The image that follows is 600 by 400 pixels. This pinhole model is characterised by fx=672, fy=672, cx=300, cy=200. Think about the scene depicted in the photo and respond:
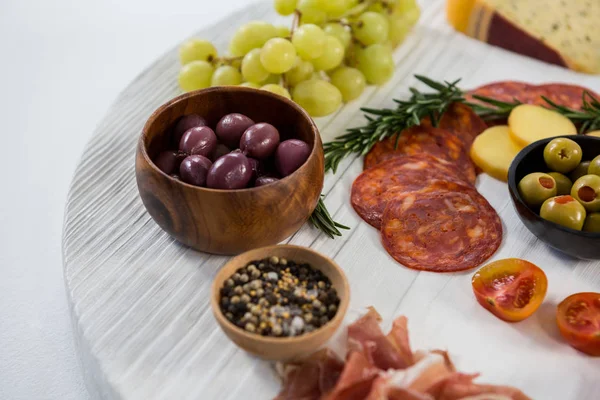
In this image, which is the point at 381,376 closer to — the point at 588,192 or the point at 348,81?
the point at 588,192

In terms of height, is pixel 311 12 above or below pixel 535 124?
above

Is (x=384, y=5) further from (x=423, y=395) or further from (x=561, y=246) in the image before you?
(x=423, y=395)

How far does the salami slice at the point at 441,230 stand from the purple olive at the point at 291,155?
24cm

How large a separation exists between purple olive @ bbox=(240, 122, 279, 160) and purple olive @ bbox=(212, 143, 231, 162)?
0.05 metres

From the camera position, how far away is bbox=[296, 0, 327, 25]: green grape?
5.88 ft

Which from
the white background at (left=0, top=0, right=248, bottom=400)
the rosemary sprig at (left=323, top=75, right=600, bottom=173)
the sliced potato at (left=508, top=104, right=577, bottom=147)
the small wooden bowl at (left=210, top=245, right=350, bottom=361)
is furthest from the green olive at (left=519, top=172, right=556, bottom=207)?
the white background at (left=0, top=0, right=248, bottom=400)

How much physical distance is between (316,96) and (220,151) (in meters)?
0.42

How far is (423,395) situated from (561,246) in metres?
0.51

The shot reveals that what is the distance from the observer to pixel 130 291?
131 cm

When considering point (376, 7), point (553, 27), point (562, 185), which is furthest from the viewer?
point (553, 27)

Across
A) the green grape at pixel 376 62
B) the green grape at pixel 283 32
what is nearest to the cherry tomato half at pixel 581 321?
the green grape at pixel 376 62

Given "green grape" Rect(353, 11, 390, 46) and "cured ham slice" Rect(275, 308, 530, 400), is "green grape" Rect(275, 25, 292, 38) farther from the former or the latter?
"cured ham slice" Rect(275, 308, 530, 400)

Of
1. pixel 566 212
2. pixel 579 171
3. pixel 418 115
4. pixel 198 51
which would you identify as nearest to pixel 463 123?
pixel 418 115

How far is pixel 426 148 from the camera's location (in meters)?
1.68
